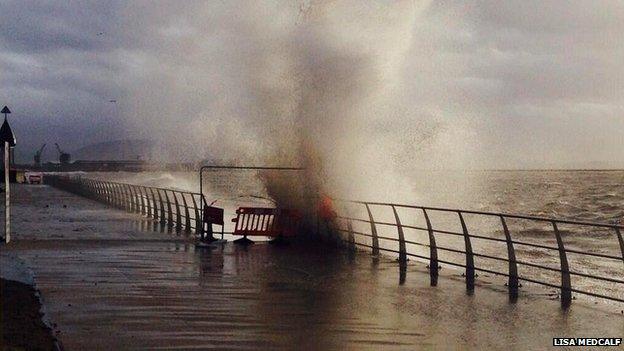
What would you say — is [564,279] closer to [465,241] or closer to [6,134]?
[465,241]

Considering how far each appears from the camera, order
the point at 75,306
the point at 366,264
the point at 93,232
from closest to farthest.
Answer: the point at 75,306, the point at 366,264, the point at 93,232

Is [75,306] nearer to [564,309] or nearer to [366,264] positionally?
[564,309]

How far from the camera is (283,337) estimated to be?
930 cm

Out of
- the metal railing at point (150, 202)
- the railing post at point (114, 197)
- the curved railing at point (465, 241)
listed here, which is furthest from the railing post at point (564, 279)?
the railing post at point (114, 197)

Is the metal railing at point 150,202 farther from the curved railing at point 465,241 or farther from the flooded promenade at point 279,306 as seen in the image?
the flooded promenade at point 279,306

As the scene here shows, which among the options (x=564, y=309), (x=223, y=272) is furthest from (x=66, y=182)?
(x=564, y=309)

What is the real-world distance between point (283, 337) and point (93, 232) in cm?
1833

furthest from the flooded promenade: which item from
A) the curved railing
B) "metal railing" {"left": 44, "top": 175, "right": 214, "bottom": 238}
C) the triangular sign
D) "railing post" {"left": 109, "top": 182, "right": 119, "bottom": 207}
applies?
"railing post" {"left": 109, "top": 182, "right": 119, "bottom": 207}

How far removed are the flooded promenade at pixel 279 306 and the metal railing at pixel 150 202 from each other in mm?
8347

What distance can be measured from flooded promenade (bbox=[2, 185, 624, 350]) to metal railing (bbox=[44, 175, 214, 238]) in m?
8.35

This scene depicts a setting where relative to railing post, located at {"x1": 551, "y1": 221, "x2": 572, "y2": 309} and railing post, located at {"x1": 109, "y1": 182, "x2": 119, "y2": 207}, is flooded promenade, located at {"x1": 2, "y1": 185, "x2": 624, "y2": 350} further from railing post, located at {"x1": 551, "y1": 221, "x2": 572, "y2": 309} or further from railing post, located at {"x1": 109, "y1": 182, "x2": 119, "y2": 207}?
railing post, located at {"x1": 109, "y1": 182, "x2": 119, "y2": 207}

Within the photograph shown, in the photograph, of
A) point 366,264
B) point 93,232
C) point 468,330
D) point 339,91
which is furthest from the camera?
point 339,91

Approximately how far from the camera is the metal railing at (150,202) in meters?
28.1

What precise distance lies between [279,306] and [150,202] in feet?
142
